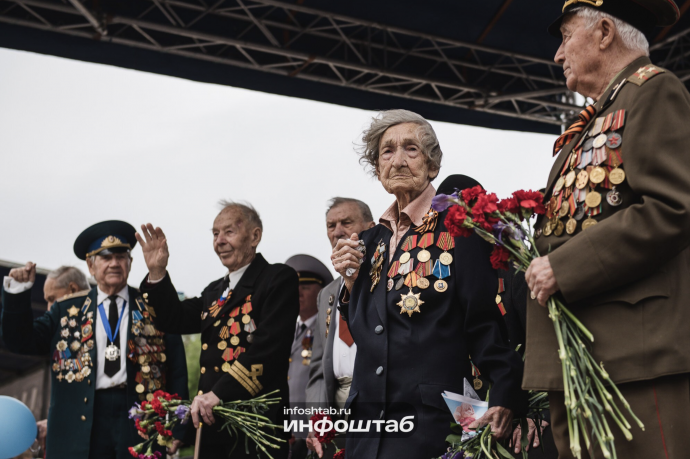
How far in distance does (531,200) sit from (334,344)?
2.61m

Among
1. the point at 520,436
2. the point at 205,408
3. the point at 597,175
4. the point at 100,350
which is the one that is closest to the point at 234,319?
the point at 205,408

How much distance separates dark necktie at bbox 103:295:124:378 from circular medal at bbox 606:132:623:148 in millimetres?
3353

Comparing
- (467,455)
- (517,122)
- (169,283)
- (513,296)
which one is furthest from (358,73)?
(467,455)

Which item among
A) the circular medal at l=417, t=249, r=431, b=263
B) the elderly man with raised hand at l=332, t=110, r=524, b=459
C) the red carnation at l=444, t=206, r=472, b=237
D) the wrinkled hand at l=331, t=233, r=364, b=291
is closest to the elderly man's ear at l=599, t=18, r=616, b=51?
the red carnation at l=444, t=206, r=472, b=237

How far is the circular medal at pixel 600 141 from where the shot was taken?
219 centimetres

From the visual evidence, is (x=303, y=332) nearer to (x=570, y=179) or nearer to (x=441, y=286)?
(x=441, y=286)

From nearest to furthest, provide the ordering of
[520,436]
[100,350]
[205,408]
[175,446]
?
[520,436]
[205,408]
[175,446]
[100,350]

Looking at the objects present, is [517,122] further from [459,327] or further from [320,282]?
[459,327]

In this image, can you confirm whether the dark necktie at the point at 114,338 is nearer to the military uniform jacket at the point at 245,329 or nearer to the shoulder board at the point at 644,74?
the military uniform jacket at the point at 245,329

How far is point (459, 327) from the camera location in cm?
273

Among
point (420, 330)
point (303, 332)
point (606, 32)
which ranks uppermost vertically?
point (606, 32)

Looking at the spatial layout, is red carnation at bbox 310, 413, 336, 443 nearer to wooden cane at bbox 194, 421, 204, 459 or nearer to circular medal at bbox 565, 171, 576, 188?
wooden cane at bbox 194, 421, 204, 459

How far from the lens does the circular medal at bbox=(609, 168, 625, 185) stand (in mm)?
2098

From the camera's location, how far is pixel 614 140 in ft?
7.07
